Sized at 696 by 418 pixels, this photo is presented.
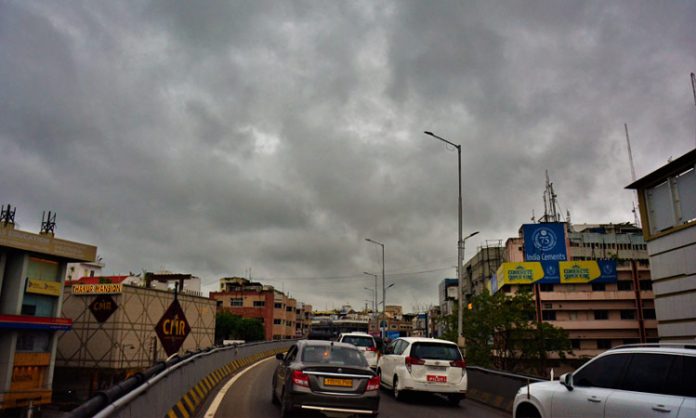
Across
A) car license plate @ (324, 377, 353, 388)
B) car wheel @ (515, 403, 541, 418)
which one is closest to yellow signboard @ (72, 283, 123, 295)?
car license plate @ (324, 377, 353, 388)

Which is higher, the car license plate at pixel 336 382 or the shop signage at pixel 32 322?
the shop signage at pixel 32 322

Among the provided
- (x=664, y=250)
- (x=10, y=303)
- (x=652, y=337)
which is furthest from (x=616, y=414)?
(x=652, y=337)

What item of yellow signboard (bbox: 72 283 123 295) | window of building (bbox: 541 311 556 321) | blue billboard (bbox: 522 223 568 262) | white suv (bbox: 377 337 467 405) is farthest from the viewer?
window of building (bbox: 541 311 556 321)

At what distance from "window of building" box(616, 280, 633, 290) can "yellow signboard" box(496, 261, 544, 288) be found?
11387 mm

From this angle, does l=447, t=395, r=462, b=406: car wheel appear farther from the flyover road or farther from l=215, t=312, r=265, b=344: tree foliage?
l=215, t=312, r=265, b=344: tree foliage

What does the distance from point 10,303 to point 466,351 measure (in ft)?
Result: 102

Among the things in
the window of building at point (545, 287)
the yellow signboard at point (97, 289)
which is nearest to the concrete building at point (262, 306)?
the yellow signboard at point (97, 289)

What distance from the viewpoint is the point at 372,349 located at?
1955 cm

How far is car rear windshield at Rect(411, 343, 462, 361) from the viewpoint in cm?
1270

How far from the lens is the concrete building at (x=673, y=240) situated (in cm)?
1598

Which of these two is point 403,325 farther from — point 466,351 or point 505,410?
point 505,410

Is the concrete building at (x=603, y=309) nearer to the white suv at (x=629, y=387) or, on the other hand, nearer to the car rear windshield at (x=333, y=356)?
the car rear windshield at (x=333, y=356)

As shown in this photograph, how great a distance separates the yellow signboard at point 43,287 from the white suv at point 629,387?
124ft

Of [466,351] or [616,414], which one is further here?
[466,351]
